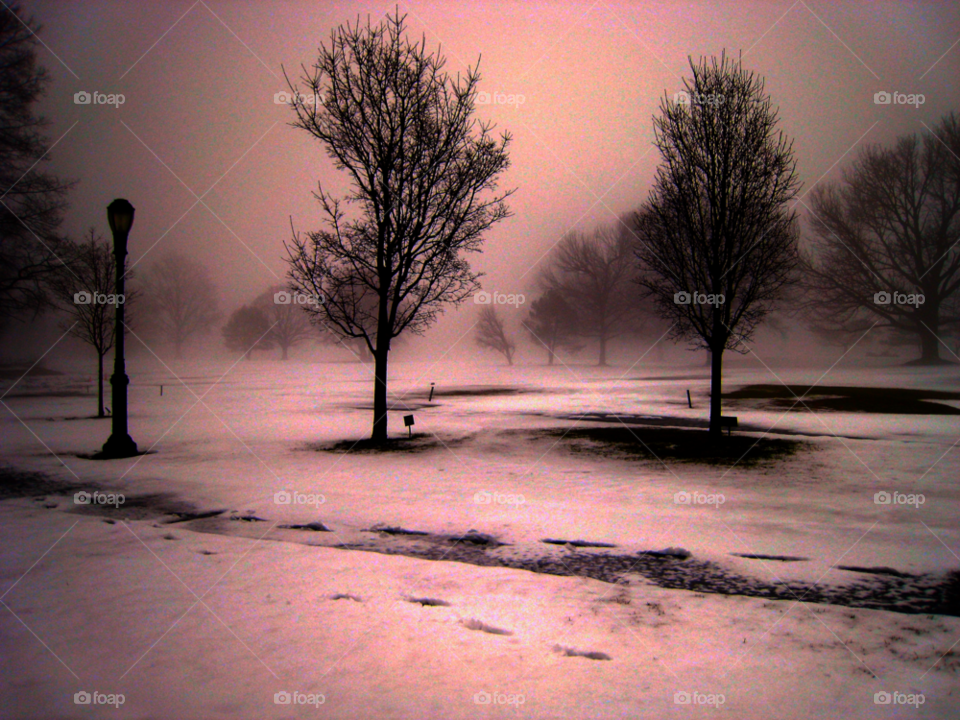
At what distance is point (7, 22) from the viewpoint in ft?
77.7

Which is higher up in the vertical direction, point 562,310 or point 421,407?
point 562,310

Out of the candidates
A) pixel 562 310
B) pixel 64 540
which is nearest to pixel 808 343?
pixel 562 310

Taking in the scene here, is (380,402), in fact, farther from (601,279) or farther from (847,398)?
(601,279)

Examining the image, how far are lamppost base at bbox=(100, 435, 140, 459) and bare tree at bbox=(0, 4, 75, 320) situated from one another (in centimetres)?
1846

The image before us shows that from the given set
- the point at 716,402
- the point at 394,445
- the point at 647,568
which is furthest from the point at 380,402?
the point at 647,568

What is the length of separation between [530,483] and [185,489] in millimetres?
5893

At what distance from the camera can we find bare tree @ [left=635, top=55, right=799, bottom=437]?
46.6 feet

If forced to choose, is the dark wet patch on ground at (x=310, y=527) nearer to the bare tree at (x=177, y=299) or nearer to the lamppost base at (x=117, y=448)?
the lamppost base at (x=117, y=448)

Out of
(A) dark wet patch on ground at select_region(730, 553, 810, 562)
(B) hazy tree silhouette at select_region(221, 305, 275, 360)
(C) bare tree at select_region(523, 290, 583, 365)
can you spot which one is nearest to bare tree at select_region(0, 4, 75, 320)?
(A) dark wet patch on ground at select_region(730, 553, 810, 562)

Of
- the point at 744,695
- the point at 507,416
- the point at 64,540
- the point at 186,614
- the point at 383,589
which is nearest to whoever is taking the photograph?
the point at 744,695

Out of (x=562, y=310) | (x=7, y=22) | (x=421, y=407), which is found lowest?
(x=421, y=407)

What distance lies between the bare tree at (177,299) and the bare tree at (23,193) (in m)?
52.6

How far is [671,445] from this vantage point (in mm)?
13172

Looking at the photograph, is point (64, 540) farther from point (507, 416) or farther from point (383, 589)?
point (507, 416)
